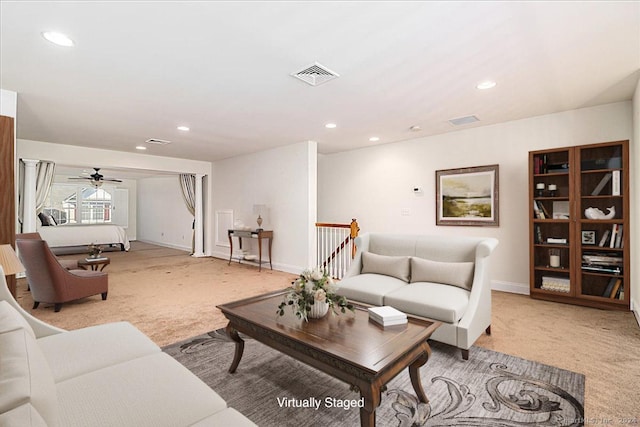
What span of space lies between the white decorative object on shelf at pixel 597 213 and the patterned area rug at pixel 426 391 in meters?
2.52

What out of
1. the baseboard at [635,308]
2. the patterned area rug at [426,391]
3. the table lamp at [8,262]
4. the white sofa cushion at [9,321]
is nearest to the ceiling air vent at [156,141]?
the table lamp at [8,262]

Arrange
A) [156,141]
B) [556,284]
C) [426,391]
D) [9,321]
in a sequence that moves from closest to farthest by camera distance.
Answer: [9,321], [426,391], [556,284], [156,141]

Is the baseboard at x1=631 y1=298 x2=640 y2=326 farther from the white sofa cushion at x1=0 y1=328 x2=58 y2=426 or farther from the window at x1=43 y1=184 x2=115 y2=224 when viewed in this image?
the window at x1=43 y1=184 x2=115 y2=224

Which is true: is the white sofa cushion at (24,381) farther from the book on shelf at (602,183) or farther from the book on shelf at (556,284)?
the book on shelf at (602,183)

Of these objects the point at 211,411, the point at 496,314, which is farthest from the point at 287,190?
the point at 211,411

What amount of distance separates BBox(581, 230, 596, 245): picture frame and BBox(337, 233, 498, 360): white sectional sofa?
1.86 meters

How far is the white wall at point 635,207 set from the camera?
3299 millimetres

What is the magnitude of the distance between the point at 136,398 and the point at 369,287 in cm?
225

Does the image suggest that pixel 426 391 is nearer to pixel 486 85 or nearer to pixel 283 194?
pixel 486 85

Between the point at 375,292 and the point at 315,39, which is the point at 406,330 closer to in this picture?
the point at 375,292

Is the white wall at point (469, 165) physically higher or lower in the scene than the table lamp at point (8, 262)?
higher

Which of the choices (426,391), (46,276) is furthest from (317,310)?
(46,276)

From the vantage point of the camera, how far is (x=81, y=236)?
8469 mm

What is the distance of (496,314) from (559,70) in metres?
2.64
